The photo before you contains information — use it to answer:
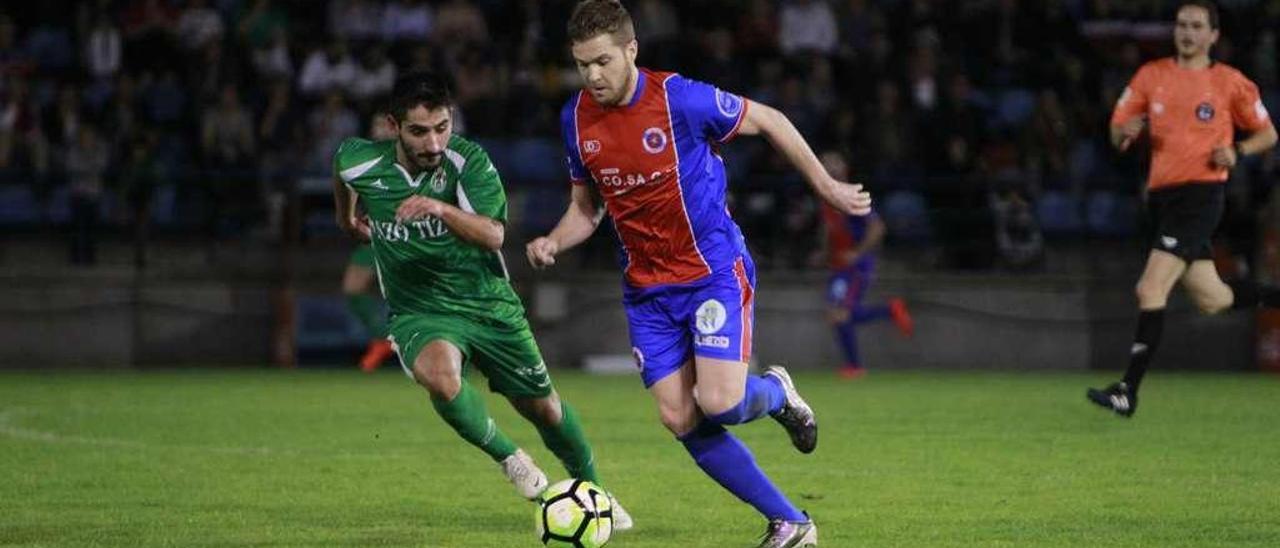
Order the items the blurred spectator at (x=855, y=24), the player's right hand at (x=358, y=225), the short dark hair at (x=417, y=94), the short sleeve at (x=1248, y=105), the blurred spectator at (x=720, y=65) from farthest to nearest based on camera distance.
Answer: the blurred spectator at (x=855, y=24) → the blurred spectator at (x=720, y=65) → the short sleeve at (x=1248, y=105) → the player's right hand at (x=358, y=225) → the short dark hair at (x=417, y=94)

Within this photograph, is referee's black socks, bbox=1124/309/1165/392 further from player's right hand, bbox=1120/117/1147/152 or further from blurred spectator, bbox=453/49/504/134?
blurred spectator, bbox=453/49/504/134

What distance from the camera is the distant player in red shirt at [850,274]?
18531 millimetres

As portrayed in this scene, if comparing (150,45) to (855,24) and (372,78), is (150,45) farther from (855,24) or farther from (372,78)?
(855,24)

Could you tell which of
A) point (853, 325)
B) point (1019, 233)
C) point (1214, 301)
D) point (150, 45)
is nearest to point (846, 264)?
point (853, 325)

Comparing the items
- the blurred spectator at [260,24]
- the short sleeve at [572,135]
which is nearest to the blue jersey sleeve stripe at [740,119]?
the short sleeve at [572,135]

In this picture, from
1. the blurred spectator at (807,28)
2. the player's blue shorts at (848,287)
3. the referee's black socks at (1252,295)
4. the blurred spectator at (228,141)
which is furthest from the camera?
the blurred spectator at (807,28)

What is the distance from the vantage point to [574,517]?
7504 mm

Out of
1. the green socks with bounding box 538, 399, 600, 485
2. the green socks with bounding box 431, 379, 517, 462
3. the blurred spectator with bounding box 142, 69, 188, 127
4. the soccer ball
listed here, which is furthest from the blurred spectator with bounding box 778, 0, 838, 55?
the soccer ball

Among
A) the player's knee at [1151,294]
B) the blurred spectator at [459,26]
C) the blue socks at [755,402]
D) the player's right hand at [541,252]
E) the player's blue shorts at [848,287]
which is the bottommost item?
the player's blue shorts at [848,287]

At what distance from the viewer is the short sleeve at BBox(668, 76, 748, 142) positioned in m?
7.69

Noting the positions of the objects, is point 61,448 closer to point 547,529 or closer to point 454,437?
point 454,437

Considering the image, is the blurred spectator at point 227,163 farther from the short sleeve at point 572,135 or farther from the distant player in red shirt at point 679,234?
the distant player in red shirt at point 679,234

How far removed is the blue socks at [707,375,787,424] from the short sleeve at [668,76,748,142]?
93 cm

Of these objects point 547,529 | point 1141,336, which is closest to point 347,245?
point 1141,336
